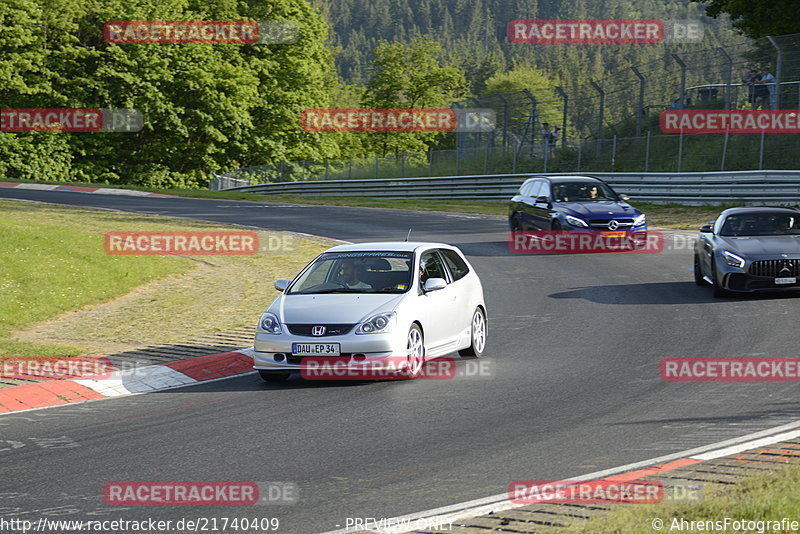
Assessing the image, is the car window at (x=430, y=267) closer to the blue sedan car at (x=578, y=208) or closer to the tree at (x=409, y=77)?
the blue sedan car at (x=578, y=208)

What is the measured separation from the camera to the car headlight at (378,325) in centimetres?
1058

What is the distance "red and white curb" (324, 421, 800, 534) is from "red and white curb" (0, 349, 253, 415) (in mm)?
5188

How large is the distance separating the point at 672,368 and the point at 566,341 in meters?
2.20

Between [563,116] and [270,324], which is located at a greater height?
[563,116]

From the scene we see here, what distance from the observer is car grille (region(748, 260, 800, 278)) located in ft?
51.1

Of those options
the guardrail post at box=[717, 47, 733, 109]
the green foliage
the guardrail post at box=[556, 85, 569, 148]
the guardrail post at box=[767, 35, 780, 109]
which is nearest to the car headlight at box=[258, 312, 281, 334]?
the guardrail post at box=[767, 35, 780, 109]

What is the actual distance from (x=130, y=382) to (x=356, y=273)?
271 centimetres

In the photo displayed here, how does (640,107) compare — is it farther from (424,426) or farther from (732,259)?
(424,426)

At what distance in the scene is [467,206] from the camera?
3841 centimetres

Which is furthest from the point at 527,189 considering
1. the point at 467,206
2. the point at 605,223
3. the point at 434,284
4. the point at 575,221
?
the point at 434,284

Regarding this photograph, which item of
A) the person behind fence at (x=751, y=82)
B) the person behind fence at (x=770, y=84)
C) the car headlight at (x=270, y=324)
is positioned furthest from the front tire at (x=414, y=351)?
the person behind fence at (x=751, y=82)

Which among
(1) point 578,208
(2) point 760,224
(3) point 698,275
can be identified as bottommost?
(3) point 698,275

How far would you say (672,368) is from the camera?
11.0 metres

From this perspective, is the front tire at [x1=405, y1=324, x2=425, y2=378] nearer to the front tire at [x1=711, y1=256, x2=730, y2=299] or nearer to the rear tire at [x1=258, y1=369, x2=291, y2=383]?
the rear tire at [x1=258, y1=369, x2=291, y2=383]
